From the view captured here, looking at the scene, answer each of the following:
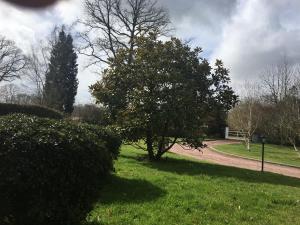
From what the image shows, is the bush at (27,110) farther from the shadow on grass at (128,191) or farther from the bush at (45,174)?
the bush at (45,174)

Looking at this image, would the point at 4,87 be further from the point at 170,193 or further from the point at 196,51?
the point at 170,193

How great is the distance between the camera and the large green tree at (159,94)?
60.8ft

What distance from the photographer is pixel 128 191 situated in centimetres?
1005

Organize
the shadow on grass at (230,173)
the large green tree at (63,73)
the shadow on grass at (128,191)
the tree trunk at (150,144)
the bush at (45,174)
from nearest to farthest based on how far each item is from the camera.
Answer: the bush at (45,174), the shadow on grass at (128,191), the shadow on grass at (230,173), the tree trunk at (150,144), the large green tree at (63,73)

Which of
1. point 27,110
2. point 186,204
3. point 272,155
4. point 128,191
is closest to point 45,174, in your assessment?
point 186,204

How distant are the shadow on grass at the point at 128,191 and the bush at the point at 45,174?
8.98 feet

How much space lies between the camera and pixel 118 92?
1975cm

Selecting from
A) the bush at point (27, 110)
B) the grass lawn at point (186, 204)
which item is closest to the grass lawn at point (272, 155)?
the bush at point (27, 110)

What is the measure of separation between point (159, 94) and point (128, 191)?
9.03m

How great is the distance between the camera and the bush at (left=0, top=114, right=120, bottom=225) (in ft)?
17.9

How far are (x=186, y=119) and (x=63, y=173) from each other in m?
13.2

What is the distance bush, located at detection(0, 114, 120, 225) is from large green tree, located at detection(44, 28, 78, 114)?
5351 cm

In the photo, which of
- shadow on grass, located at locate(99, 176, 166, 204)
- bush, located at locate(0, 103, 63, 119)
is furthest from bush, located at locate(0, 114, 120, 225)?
bush, located at locate(0, 103, 63, 119)

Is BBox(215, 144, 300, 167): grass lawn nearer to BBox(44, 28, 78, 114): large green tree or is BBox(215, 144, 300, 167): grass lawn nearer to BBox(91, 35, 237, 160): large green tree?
BBox(91, 35, 237, 160): large green tree
